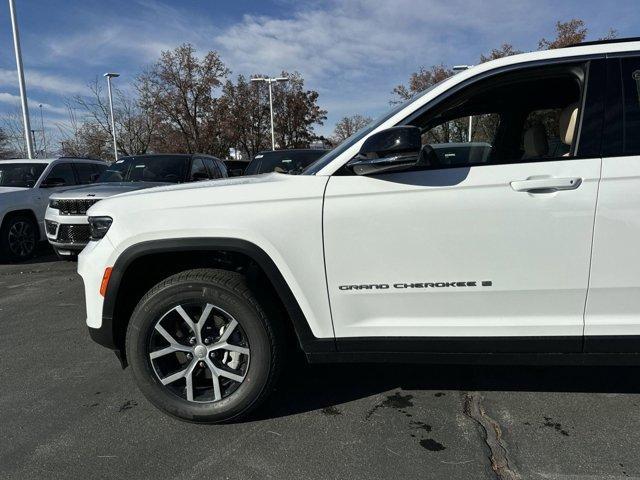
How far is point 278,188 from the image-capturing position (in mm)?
2535

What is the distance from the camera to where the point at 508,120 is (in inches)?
129

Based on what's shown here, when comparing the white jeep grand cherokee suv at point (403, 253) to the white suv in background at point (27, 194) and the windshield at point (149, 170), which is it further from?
the white suv in background at point (27, 194)

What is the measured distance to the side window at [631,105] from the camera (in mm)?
2385

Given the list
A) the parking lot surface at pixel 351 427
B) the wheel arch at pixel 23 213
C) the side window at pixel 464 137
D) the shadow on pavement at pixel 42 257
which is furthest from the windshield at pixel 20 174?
the side window at pixel 464 137

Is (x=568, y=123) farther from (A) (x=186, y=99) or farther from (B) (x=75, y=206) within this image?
(A) (x=186, y=99)

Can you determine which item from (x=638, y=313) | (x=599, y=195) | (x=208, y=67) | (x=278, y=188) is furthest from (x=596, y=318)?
(x=208, y=67)

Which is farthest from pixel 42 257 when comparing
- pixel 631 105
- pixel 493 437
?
pixel 631 105

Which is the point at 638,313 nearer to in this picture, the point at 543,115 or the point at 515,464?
the point at 515,464

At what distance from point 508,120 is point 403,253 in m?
1.50

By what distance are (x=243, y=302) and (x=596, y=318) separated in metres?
1.82

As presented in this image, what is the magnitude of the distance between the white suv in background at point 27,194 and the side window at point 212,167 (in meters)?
2.62

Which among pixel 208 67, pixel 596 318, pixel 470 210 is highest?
pixel 208 67

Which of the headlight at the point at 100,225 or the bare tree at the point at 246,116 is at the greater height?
the bare tree at the point at 246,116

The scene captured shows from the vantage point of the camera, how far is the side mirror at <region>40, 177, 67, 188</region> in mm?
8848
